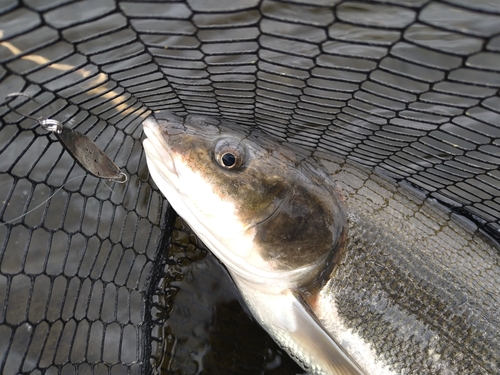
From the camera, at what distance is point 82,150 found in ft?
7.69

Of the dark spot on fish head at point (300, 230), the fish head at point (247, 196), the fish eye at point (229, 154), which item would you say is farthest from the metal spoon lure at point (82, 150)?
the dark spot on fish head at point (300, 230)

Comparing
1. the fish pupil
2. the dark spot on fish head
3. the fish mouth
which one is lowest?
the dark spot on fish head

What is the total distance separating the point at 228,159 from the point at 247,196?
0.24 metres

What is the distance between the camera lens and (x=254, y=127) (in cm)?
283

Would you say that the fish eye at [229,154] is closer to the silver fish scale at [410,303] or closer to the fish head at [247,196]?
the fish head at [247,196]

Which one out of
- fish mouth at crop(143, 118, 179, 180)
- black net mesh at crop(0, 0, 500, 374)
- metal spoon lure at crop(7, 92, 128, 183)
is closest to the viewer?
metal spoon lure at crop(7, 92, 128, 183)

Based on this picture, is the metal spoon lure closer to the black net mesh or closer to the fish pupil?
the black net mesh

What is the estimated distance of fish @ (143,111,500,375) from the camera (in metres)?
2.52

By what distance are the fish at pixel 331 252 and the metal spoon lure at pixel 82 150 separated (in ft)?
0.85

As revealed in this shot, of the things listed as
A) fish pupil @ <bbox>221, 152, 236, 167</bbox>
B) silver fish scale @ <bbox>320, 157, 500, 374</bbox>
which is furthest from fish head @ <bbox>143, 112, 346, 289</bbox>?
silver fish scale @ <bbox>320, 157, 500, 374</bbox>

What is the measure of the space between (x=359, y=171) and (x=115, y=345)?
90.5 inches

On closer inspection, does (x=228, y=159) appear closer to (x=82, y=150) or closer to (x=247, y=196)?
(x=247, y=196)

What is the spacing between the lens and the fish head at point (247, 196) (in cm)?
249

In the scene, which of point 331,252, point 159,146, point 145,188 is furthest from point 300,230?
point 145,188
